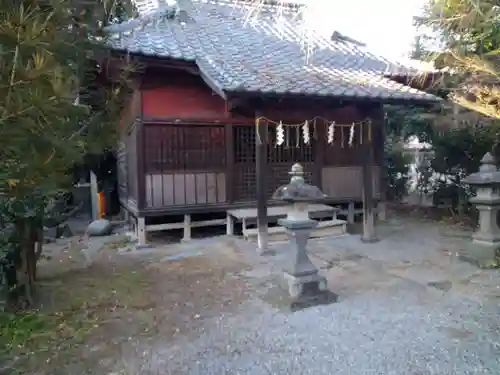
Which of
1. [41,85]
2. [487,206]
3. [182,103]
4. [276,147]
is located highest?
[182,103]

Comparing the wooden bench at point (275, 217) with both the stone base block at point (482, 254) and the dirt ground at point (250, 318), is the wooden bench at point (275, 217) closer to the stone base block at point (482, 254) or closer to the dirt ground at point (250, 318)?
the dirt ground at point (250, 318)

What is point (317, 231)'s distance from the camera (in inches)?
333

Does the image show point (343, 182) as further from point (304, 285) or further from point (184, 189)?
point (304, 285)

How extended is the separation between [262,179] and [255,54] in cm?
330

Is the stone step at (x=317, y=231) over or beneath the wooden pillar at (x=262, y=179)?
beneath

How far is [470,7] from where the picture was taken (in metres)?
6.01

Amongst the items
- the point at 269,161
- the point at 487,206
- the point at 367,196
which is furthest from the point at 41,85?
the point at 487,206

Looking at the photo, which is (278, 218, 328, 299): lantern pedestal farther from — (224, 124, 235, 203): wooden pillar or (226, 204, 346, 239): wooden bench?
(224, 124, 235, 203): wooden pillar

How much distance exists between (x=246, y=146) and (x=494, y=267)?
5233mm

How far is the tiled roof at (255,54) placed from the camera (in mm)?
7008

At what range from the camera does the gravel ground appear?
131 inches

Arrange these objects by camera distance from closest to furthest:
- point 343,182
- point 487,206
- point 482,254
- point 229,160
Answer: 1. point 482,254
2. point 487,206
3. point 229,160
4. point 343,182

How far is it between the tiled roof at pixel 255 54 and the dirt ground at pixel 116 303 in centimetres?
294

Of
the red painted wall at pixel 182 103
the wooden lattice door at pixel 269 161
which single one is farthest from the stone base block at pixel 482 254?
the red painted wall at pixel 182 103
